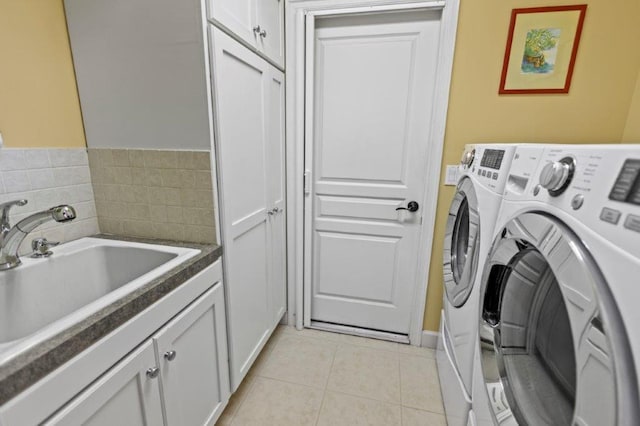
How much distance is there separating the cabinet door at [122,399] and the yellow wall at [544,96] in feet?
5.33

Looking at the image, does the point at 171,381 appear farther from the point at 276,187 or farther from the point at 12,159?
the point at 276,187

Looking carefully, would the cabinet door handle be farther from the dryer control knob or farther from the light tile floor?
the dryer control knob

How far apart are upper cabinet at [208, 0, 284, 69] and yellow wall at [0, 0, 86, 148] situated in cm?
63

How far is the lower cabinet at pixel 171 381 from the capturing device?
716 millimetres

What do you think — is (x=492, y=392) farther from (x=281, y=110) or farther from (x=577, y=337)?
(x=281, y=110)

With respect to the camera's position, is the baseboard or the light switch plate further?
the baseboard

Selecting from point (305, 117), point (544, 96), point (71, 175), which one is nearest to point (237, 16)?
point (305, 117)

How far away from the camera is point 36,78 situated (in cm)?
109

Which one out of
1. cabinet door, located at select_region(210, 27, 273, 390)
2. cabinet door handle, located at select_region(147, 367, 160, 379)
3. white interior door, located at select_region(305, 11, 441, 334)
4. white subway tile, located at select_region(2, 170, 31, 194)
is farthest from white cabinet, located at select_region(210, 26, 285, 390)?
white subway tile, located at select_region(2, 170, 31, 194)

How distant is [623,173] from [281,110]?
1.57 m

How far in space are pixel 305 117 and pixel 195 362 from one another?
1.36 m

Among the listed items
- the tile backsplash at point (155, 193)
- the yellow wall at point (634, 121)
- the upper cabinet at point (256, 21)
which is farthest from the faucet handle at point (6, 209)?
the yellow wall at point (634, 121)

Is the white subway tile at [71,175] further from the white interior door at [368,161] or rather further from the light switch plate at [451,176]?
the light switch plate at [451,176]

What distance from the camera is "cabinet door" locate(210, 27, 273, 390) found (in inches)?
45.3
